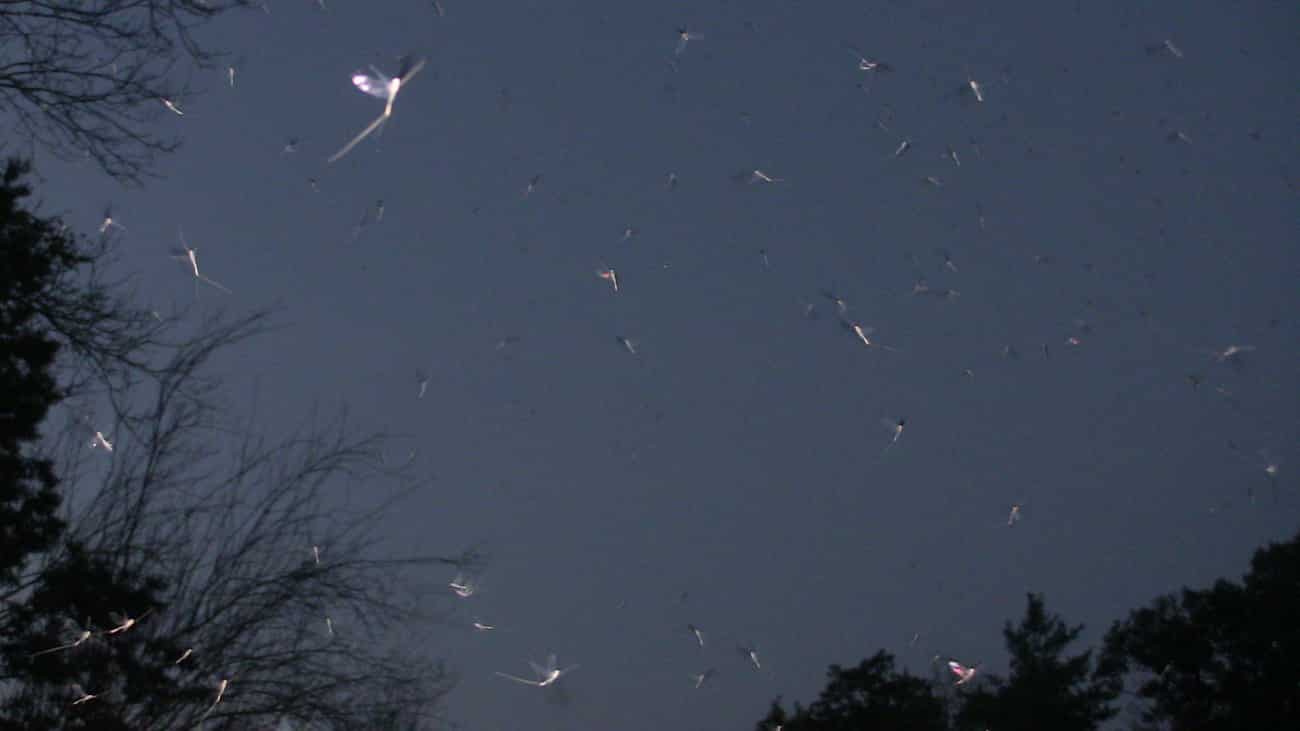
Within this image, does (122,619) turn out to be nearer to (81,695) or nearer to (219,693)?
(81,695)

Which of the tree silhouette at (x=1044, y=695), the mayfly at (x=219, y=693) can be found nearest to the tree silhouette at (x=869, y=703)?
the tree silhouette at (x=1044, y=695)

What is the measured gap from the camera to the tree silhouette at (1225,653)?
28.7 m

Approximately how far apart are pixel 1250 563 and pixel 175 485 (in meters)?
34.6

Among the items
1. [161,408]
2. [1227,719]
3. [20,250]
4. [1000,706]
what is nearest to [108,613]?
[161,408]

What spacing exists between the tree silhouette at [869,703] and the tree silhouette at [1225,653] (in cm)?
609

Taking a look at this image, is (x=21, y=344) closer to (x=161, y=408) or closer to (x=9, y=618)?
(x=161, y=408)

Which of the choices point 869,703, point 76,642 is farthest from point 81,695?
point 869,703

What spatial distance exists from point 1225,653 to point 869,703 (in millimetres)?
9488

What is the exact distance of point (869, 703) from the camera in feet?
95.4

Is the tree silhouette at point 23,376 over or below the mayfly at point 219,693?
over

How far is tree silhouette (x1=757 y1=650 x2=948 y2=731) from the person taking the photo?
95.2 ft

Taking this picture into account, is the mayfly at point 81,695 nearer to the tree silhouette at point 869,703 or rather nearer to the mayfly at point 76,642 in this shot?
the mayfly at point 76,642

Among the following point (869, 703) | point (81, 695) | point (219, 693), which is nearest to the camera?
point (81, 695)

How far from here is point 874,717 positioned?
2897cm
